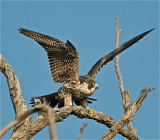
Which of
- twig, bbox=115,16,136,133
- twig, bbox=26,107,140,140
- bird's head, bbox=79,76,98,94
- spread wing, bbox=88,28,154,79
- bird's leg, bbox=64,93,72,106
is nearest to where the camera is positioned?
twig, bbox=26,107,140,140

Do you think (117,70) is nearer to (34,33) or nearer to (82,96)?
(82,96)

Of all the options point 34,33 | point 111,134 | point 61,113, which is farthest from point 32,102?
point 111,134

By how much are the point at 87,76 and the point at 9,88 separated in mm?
2607

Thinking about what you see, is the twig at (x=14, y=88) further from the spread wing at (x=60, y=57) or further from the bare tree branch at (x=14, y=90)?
the spread wing at (x=60, y=57)

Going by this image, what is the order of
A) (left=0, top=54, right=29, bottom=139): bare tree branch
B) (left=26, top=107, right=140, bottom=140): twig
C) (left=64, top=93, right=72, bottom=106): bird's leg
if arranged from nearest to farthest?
(left=0, top=54, right=29, bottom=139): bare tree branch → (left=26, top=107, right=140, bottom=140): twig → (left=64, top=93, right=72, bottom=106): bird's leg

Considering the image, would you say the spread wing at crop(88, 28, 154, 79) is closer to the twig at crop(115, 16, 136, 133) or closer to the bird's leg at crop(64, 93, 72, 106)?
the twig at crop(115, 16, 136, 133)

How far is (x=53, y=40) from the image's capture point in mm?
5844

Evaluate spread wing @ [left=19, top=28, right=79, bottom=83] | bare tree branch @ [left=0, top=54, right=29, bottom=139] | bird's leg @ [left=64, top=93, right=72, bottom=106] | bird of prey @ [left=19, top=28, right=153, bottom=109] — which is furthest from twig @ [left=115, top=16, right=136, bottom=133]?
bare tree branch @ [left=0, top=54, right=29, bottom=139]

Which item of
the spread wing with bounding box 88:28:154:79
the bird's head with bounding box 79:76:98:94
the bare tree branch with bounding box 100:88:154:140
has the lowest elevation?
the bare tree branch with bounding box 100:88:154:140

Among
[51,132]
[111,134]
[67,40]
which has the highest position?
[67,40]

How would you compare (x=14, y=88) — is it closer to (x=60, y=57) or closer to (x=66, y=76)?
(x=60, y=57)

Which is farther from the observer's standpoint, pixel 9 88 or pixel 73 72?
pixel 73 72

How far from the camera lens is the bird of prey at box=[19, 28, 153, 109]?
592 centimetres

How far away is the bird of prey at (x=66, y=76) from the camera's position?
5918 mm
